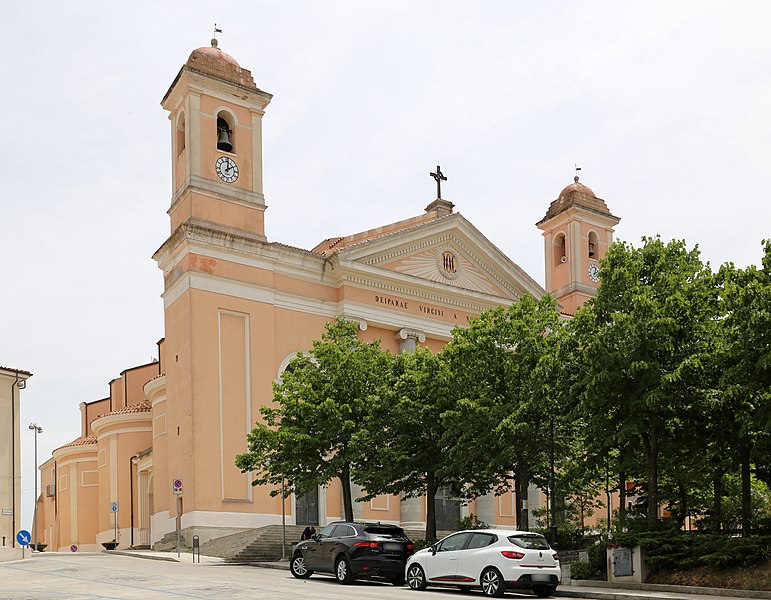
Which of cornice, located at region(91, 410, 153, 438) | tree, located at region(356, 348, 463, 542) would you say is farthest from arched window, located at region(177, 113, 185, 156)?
tree, located at region(356, 348, 463, 542)

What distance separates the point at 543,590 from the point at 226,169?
26667 mm

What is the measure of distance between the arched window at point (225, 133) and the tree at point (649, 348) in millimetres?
21983

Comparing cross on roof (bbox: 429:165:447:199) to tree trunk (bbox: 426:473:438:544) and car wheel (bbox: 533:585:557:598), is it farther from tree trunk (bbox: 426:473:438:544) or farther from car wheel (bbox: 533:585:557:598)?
car wheel (bbox: 533:585:557:598)

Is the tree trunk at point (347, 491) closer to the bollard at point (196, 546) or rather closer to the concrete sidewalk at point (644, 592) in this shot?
the bollard at point (196, 546)

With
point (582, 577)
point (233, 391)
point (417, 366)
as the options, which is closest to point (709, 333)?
point (582, 577)

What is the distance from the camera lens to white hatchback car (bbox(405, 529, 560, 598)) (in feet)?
67.4

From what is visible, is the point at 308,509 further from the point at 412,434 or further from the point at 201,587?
the point at 201,587

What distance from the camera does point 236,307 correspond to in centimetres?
4106

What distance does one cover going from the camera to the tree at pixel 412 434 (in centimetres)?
3105

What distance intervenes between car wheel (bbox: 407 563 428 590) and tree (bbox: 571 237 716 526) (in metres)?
5.55

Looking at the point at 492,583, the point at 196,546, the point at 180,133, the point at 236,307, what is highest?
the point at 180,133

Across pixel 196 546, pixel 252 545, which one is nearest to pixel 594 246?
pixel 252 545

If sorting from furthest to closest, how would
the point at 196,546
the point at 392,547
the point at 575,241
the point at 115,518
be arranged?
1. the point at 575,241
2. the point at 115,518
3. the point at 196,546
4. the point at 392,547

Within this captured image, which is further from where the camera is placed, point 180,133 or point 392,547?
point 180,133
